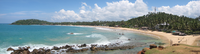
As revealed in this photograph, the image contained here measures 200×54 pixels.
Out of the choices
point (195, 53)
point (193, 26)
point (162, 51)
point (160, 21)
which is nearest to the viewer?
point (195, 53)

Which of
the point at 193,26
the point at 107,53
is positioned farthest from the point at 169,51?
the point at 193,26

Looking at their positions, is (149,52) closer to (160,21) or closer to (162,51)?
(162,51)

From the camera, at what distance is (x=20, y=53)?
1745 cm

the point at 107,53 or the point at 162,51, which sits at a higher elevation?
the point at 162,51

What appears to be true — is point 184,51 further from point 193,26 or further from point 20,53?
point 193,26

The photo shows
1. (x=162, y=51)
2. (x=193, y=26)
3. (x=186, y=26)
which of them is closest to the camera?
(x=162, y=51)

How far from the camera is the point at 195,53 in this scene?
977 centimetres

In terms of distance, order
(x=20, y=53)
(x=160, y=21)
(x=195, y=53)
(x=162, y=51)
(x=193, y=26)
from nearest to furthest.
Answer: (x=195, y=53) → (x=162, y=51) → (x=20, y=53) → (x=193, y=26) → (x=160, y=21)

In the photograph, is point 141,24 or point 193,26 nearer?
point 193,26

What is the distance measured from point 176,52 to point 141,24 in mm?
71782

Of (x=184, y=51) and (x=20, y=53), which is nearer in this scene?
(x=184, y=51)

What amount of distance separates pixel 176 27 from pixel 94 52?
148ft

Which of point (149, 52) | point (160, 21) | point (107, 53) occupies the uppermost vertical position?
point (160, 21)

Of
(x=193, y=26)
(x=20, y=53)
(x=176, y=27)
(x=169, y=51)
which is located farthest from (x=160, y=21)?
(x=20, y=53)
